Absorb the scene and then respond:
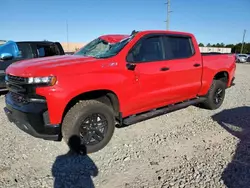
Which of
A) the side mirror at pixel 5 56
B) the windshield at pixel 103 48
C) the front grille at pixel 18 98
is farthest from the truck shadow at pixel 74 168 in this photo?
the side mirror at pixel 5 56

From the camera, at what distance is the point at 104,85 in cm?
347

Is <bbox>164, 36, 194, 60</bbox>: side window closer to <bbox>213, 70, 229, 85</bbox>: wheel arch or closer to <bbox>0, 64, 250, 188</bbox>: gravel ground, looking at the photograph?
<bbox>213, 70, 229, 85</bbox>: wheel arch

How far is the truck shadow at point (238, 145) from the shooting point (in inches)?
112

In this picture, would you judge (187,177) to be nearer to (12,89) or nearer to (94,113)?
(94,113)

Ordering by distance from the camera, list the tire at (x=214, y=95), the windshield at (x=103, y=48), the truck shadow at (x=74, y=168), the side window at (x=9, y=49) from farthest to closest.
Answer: the side window at (x=9, y=49), the tire at (x=214, y=95), the windshield at (x=103, y=48), the truck shadow at (x=74, y=168)

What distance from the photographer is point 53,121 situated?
10.3ft

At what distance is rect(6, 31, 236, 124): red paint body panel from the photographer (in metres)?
3.13

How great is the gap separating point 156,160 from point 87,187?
1.14 m

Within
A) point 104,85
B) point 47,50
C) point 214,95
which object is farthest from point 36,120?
point 47,50

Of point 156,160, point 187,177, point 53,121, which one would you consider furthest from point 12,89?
point 187,177

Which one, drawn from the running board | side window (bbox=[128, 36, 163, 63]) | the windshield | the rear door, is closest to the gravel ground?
the running board

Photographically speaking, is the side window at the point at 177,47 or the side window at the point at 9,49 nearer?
the side window at the point at 177,47

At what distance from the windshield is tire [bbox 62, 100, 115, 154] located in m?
0.92

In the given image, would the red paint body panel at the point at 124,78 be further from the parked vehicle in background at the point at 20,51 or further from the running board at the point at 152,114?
the parked vehicle in background at the point at 20,51
